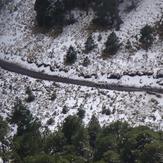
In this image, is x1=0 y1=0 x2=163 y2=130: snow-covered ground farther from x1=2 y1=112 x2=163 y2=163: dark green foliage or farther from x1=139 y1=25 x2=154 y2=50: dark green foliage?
x1=2 y1=112 x2=163 y2=163: dark green foliage

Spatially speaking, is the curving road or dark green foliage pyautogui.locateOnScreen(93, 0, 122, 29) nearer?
the curving road

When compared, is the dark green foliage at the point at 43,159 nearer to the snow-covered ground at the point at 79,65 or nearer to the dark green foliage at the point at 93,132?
the dark green foliage at the point at 93,132

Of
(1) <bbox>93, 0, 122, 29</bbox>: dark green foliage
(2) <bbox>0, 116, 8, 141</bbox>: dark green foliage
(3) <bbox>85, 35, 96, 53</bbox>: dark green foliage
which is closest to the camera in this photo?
(2) <bbox>0, 116, 8, 141</bbox>: dark green foliage

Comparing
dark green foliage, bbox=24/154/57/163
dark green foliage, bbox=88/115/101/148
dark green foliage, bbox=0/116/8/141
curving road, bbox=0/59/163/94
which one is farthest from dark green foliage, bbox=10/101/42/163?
curving road, bbox=0/59/163/94

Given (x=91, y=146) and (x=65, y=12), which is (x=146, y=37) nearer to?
(x=65, y=12)

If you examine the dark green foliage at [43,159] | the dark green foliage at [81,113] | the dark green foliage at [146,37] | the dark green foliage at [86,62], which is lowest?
the dark green foliage at [43,159]

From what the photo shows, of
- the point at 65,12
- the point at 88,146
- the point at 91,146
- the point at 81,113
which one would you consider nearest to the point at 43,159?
the point at 88,146

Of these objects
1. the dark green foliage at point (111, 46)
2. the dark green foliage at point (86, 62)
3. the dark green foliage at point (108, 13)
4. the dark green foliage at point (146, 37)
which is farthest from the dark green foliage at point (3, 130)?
the dark green foliage at point (108, 13)
